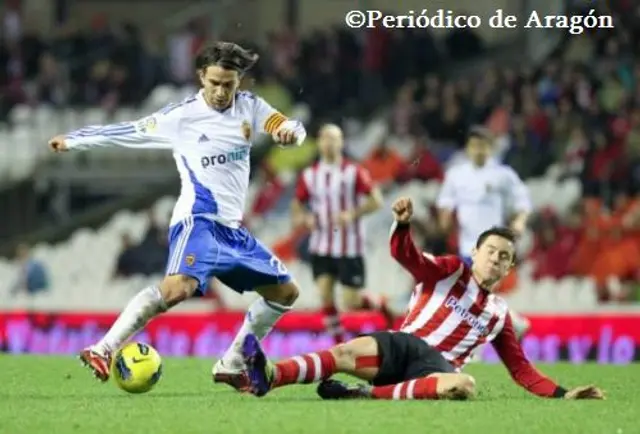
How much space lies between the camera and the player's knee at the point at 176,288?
32.8ft

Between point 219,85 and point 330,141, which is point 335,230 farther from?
point 219,85

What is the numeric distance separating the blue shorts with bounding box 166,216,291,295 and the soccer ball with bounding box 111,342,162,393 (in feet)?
1.67

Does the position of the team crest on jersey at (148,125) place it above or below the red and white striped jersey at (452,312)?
above

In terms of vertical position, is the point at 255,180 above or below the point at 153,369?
above

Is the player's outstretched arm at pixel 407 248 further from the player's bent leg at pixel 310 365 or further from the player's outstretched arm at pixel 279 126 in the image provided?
the player's outstretched arm at pixel 279 126

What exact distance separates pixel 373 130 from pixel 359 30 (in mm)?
1826

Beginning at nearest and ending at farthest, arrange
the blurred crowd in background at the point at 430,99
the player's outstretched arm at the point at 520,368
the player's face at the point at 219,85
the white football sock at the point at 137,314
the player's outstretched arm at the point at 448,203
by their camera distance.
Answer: the player's outstretched arm at the point at 520,368 < the white football sock at the point at 137,314 < the player's face at the point at 219,85 < the player's outstretched arm at the point at 448,203 < the blurred crowd in background at the point at 430,99

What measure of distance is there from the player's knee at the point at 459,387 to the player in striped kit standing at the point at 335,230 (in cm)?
624

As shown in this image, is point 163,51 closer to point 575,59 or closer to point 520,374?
point 575,59

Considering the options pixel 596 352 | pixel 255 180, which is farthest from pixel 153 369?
pixel 255 180

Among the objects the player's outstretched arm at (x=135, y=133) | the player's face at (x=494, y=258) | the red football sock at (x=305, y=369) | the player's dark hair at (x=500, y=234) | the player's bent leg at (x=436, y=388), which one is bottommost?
the player's bent leg at (x=436, y=388)

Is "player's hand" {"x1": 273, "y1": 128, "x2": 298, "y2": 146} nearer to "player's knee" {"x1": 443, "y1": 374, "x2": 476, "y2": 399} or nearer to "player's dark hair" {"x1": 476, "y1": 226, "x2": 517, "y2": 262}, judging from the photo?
"player's dark hair" {"x1": 476, "y1": 226, "x2": 517, "y2": 262}

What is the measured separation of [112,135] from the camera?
10336 mm

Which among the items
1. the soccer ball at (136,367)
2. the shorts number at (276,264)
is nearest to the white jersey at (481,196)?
the shorts number at (276,264)
